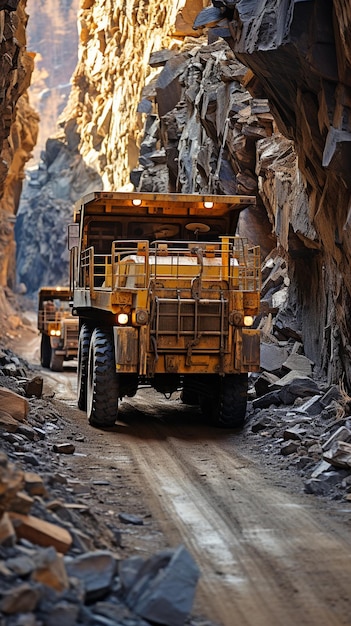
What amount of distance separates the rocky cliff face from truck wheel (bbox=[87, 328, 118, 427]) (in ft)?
10.9

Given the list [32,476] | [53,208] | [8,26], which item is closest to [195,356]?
[32,476]

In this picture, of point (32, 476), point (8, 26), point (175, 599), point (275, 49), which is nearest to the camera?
point (175, 599)

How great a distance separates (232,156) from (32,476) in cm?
1618

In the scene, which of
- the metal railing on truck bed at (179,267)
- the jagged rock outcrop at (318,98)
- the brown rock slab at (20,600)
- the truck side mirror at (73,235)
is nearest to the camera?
the brown rock slab at (20,600)

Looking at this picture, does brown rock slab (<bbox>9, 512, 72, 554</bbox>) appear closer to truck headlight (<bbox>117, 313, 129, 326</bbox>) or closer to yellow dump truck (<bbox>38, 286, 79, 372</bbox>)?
truck headlight (<bbox>117, 313, 129, 326</bbox>)

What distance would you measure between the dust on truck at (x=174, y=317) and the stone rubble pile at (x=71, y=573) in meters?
5.45

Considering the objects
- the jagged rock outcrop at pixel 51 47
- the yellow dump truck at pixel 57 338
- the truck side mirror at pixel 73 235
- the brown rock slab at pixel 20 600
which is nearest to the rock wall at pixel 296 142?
the truck side mirror at pixel 73 235

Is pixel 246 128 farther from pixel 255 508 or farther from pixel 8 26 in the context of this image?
pixel 255 508

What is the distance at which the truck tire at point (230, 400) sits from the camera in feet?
40.4

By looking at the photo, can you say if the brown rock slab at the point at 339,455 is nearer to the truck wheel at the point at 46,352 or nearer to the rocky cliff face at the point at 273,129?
the rocky cliff face at the point at 273,129

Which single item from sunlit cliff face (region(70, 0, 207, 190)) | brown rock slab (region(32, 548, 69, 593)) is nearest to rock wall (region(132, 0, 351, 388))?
brown rock slab (region(32, 548, 69, 593))

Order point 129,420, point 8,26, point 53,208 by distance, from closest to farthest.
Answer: point 129,420 → point 8,26 → point 53,208

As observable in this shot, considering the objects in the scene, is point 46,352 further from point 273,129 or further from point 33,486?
point 33,486

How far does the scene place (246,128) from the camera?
66.3 ft
